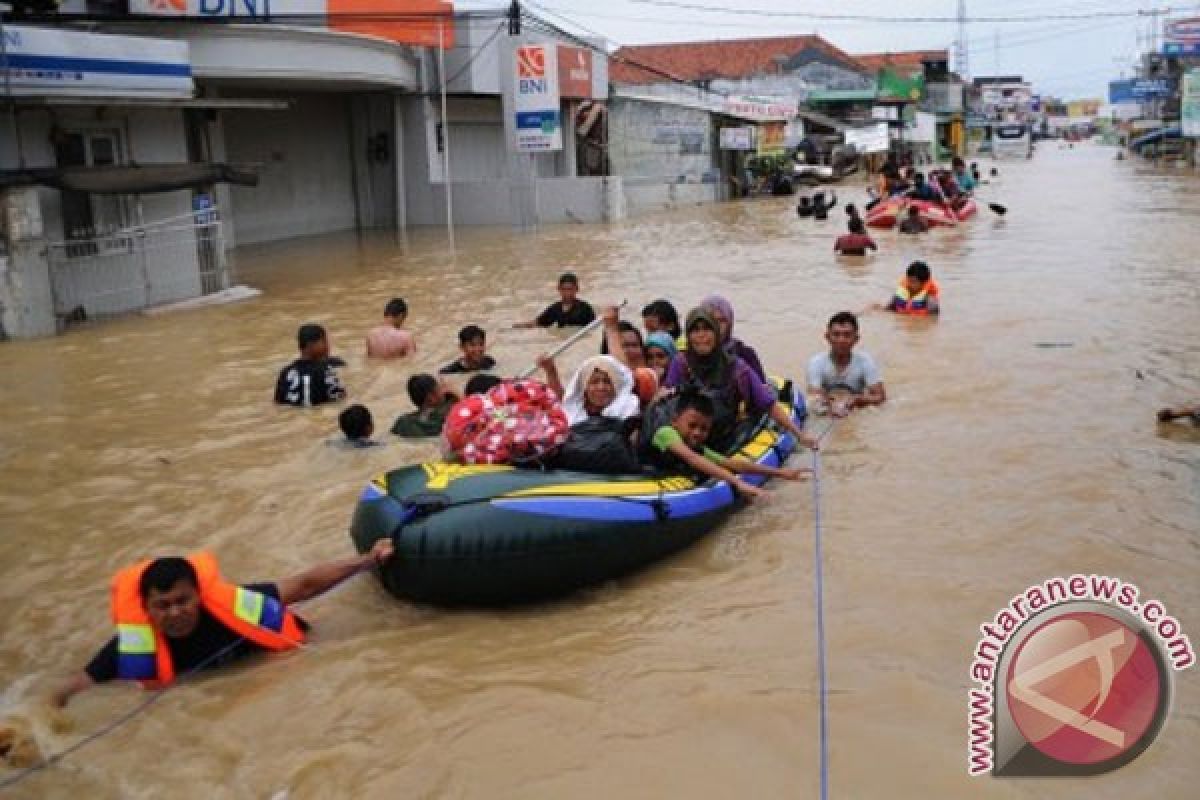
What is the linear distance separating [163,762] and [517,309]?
10.6m

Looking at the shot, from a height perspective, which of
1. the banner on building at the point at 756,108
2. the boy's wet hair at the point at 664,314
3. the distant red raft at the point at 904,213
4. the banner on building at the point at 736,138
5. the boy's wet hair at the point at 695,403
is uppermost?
the banner on building at the point at 756,108

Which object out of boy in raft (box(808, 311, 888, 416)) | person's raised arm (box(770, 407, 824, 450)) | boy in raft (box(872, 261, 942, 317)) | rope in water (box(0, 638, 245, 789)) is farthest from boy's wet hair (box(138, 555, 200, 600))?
boy in raft (box(872, 261, 942, 317))

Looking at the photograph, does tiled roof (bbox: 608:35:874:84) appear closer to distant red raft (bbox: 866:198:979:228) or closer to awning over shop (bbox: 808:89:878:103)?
awning over shop (bbox: 808:89:878:103)

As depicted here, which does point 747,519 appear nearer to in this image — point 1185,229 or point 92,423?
point 92,423

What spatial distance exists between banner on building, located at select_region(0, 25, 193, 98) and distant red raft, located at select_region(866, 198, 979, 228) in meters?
14.6

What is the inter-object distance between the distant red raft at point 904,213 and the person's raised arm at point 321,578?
810 inches

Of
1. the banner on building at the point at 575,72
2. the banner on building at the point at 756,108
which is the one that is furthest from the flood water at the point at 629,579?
the banner on building at the point at 756,108

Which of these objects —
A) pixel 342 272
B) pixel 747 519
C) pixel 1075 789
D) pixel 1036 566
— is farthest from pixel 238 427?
pixel 342 272

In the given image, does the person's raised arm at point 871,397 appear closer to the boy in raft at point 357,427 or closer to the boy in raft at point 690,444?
the boy in raft at point 690,444

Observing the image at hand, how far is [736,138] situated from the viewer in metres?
35.2

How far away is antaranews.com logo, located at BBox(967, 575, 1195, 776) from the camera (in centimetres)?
334

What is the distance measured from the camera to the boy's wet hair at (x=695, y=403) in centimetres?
627

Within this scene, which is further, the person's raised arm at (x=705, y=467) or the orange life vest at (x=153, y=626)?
the person's raised arm at (x=705, y=467)

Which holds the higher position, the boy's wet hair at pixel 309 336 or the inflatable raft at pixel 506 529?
the boy's wet hair at pixel 309 336
